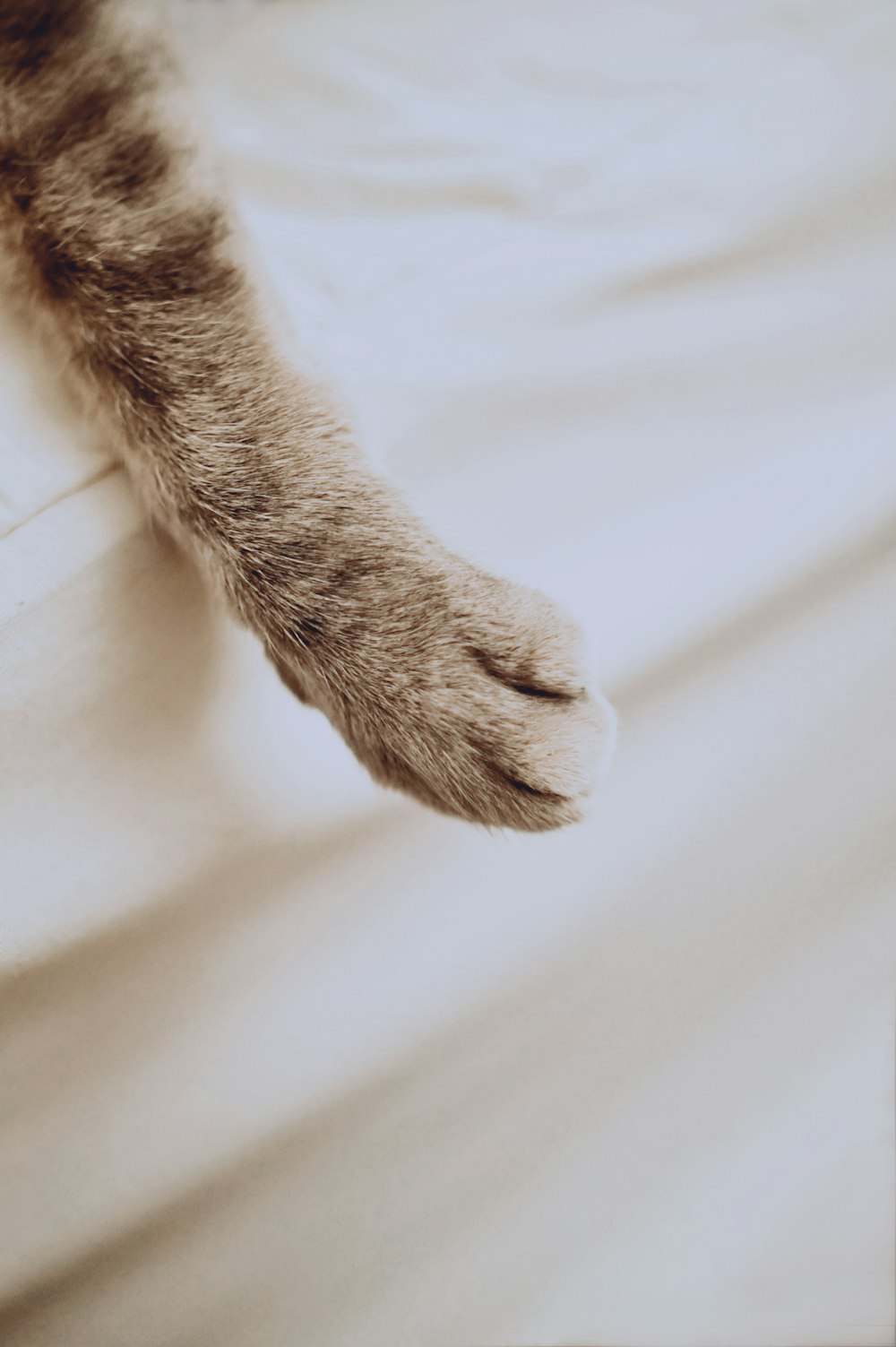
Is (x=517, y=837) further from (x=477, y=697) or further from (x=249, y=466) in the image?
(x=249, y=466)

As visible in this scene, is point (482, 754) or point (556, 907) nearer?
point (482, 754)

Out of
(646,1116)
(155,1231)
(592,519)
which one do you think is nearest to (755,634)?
(592,519)

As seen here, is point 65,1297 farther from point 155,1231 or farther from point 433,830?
point 433,830

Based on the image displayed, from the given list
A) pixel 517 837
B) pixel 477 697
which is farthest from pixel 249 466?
pixel 517 837
